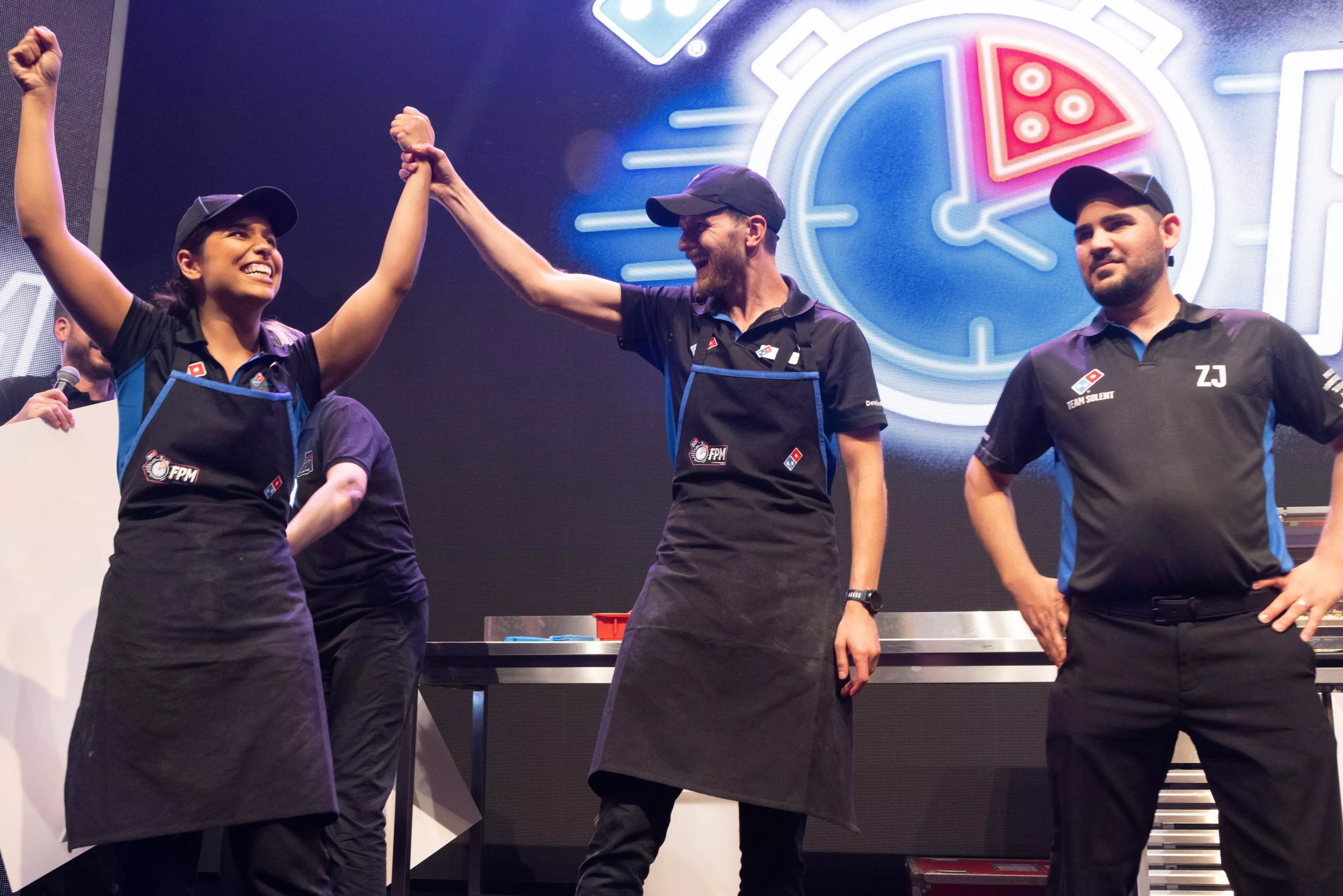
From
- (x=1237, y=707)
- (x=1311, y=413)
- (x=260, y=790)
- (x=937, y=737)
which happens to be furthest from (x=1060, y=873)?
(x=937, y=737)

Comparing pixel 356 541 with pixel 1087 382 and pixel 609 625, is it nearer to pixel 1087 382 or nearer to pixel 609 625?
pixel 609 625

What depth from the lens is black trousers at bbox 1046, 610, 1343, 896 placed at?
5.87 ft

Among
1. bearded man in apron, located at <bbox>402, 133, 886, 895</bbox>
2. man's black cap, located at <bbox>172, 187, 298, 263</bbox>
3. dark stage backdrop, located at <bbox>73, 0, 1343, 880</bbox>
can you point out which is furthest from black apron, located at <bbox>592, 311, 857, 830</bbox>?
dark stage backdrop, located at <bbox>73, 0, 1343, 880</bbox>

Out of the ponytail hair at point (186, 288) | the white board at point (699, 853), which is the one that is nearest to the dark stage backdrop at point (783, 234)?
the white board at point (699, 853)

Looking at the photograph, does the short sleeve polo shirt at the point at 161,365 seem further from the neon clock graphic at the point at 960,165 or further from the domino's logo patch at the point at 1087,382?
the neon clock graphic at the point at 960,165

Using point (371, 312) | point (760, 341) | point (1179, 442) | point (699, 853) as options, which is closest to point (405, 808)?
point (699, 853)

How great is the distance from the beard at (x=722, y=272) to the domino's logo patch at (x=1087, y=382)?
26.4 inches

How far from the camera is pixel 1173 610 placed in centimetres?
188

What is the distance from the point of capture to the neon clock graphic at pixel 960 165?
3.84 meters

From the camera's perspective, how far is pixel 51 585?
2998mm

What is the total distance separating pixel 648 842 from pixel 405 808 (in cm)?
126

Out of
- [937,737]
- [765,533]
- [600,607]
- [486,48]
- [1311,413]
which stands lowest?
[937,737]

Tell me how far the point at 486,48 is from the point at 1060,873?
12.0ft

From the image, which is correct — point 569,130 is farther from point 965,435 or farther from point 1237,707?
point 1237,707
